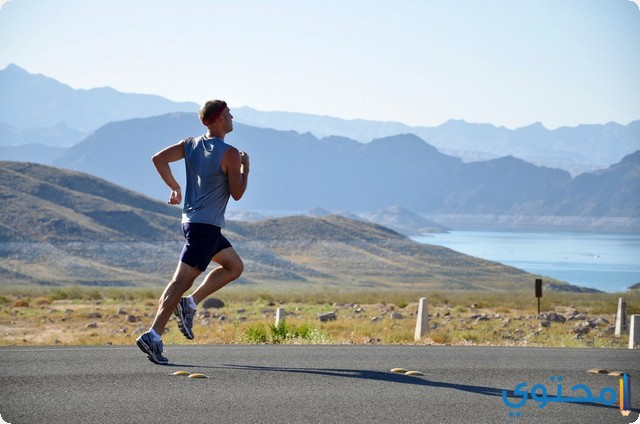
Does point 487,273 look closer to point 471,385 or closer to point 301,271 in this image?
point 301,271

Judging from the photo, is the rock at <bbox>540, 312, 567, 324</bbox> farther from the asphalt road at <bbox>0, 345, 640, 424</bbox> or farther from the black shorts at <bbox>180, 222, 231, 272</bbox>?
the black shorts at <bbox>180, 222, 231, 272</bbox>

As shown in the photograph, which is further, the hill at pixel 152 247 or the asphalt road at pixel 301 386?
the hill at pixel 152 247

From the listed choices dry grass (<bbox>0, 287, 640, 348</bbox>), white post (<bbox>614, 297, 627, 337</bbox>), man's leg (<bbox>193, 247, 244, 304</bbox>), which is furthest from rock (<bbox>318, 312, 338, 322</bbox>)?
man's leg (<bbox>193, 247, 244, 304</bbox>)

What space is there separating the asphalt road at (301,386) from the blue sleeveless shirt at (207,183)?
131cm

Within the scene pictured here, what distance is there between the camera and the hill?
93938 mm

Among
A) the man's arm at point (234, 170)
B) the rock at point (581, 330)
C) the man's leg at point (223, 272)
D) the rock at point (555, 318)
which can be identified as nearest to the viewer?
the man's arm at point (234, 170)

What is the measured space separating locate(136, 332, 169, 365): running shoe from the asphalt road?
11cm

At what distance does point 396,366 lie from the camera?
30.4 feet

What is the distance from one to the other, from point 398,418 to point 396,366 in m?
2.54

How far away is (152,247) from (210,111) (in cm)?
9679

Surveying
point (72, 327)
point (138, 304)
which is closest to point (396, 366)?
point (72, 327)

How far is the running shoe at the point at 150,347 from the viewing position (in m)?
8.71

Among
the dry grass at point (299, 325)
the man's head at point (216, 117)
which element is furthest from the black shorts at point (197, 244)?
the dry grass at point (299, 325)

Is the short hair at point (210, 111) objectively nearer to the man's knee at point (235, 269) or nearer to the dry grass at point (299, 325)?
the man's knee at point (235, 269)
